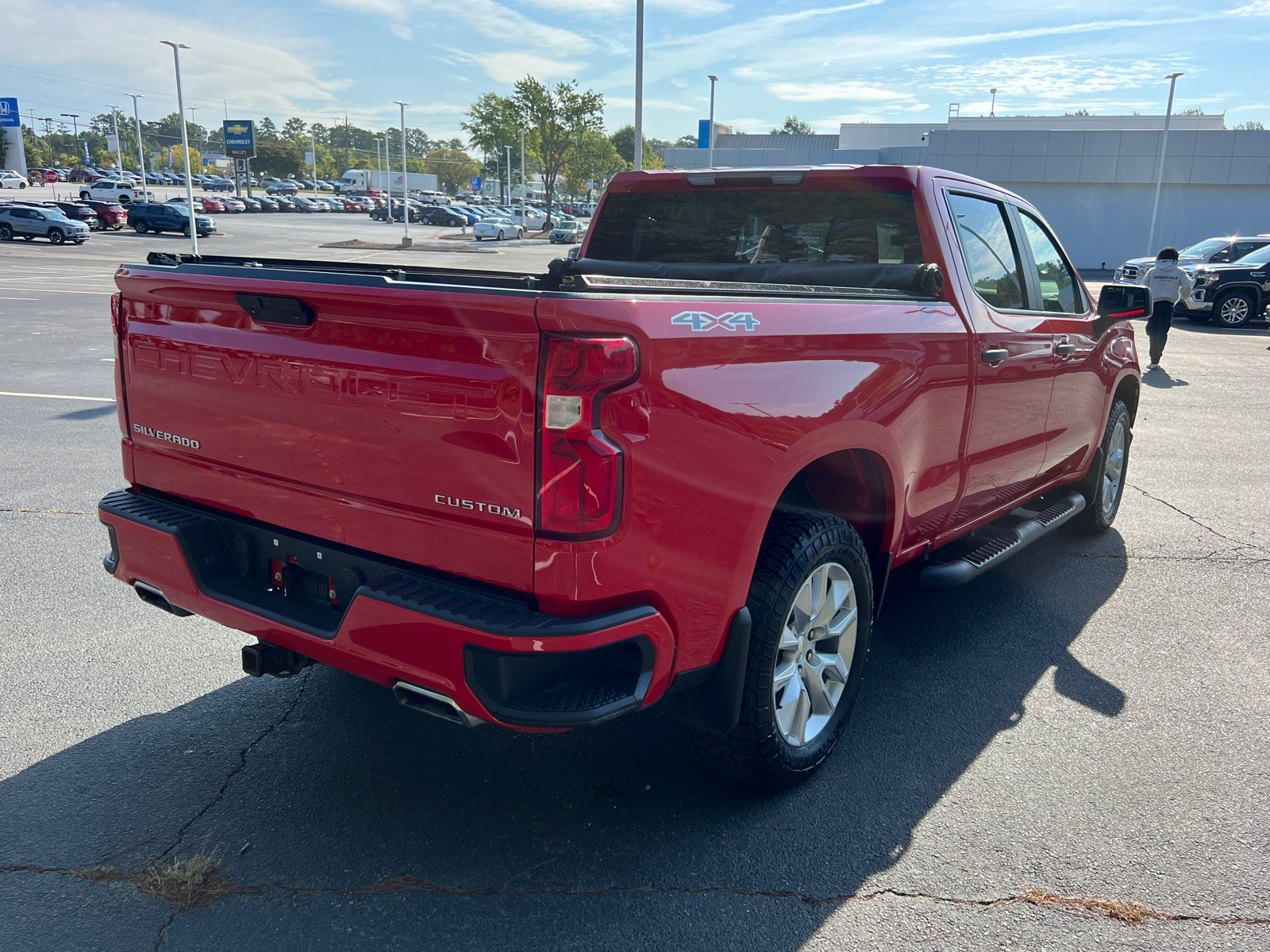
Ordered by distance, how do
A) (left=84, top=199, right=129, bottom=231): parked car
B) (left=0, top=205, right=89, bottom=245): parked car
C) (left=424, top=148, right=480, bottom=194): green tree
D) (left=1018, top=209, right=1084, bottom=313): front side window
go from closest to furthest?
(left=1018, top=209, right=1084, bottom=313): front side window → (left=0, top=205, right=89, bottom=245): parked car → (left=84, top=199, right=129, bottom=231): parked car → (left=424, top=148, right=480, bottom=194): green tree

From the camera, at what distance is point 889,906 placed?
Result: 260cm

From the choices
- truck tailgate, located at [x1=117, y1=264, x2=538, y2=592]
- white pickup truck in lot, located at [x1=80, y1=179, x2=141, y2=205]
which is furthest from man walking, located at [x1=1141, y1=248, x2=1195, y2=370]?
white pickup truck in lot, located at [x1=80, y1=179, x2=141, y2=205]

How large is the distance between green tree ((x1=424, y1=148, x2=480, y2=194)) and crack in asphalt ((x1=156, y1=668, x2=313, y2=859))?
146316 millimetres

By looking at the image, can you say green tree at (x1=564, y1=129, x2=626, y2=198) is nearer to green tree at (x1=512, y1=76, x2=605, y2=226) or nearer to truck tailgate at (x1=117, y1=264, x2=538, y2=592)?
green tree at (x1=512, y1=76, x2=605, y2=226)

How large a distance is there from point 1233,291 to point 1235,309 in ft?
1.35

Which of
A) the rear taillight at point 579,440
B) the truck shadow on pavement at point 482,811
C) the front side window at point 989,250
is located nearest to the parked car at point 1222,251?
the front side window at point 989,250

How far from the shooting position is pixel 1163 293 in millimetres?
14062

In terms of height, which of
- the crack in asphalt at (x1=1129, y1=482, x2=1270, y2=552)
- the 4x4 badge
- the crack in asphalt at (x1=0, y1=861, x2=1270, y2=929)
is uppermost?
the 4x4 badge

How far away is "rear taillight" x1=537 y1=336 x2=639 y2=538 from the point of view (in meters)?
2.17

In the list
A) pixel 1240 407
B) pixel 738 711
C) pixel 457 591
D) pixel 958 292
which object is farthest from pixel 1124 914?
pixel 1240 407

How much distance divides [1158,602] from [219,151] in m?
222

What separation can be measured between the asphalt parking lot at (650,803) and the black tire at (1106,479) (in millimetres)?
942

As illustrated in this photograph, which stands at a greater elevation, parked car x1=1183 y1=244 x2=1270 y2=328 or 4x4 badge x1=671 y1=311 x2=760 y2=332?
4x4 badge x1=671 y1=311 x2=760 y2=332

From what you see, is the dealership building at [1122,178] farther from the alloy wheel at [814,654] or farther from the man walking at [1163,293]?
the alloy wheel at [814,654]
